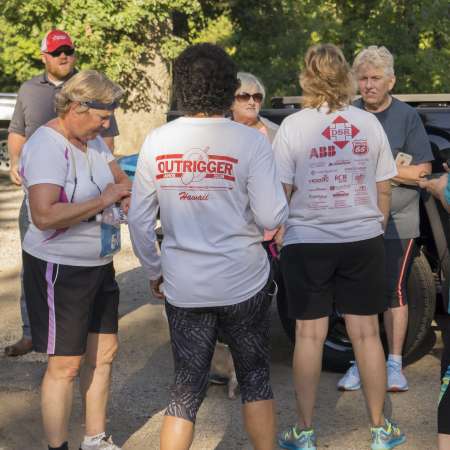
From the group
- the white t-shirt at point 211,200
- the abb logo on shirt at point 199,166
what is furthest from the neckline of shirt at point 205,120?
the abb logo on shirt at point 199,166

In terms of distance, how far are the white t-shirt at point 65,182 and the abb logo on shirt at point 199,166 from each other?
1.89ft

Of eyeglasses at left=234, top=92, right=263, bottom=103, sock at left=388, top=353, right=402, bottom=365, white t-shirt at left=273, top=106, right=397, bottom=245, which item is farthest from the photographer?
sock at left=388, top=353, right=402, bottom=365

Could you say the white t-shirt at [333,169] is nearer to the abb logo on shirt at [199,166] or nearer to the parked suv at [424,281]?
the abb logo on shirt at [199,166]

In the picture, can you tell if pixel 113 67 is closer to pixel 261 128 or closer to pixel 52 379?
pixel 261 128

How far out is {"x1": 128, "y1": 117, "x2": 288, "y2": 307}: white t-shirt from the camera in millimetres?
3459

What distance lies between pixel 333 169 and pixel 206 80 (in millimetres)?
1000

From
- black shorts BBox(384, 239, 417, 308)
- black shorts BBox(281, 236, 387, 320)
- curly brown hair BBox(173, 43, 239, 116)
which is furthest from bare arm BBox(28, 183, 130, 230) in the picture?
black shorts BBox(384, 239, 417, 308)

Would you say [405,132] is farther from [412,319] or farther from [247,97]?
[412,319]

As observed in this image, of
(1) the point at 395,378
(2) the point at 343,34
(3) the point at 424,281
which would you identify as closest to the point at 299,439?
(1) the point at 395,378

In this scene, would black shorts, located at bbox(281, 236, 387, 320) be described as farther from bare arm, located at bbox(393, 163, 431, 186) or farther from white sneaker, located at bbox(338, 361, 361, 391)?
white sneaker, located at bbox(338, 361, 361, 391)

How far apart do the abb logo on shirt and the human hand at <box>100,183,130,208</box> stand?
0.49m

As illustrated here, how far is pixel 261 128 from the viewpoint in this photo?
5.26 metres

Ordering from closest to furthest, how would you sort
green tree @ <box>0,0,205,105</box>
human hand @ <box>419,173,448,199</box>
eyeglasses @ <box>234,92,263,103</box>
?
human hand @ <box>419,173,448,199</box>, eyeglasses @ <box>234,92,263,103</box>, green tree @ <box>0,0,205,105</box>

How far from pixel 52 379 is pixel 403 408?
6.41 feet
